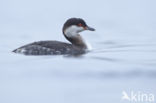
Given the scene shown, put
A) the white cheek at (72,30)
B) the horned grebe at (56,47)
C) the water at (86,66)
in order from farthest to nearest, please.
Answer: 1. the white cheek at (72,30)
2. the horned grebe at (56,47)
3. the water at (86,66)

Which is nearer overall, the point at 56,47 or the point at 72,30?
the point at 56,47

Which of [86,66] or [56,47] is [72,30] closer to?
[56,47]

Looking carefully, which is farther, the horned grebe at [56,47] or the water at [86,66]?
the horned grebe at [56,47]

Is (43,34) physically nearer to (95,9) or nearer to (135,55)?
(135,55)

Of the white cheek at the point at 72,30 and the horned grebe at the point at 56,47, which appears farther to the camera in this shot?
the white cheek at the point at 72,30

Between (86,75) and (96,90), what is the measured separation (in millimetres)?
1354

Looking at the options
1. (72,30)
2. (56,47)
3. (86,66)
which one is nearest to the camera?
(86,66)

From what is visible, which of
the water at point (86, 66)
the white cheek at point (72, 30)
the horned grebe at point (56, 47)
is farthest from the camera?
the white cheek at point (72, 30)

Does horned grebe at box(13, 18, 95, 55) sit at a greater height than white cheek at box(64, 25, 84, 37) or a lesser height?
lesser

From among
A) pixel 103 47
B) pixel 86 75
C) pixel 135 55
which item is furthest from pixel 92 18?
pixel 86 75

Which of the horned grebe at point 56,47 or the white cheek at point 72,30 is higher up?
the white cheek at point 72,30

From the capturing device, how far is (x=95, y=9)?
110ft

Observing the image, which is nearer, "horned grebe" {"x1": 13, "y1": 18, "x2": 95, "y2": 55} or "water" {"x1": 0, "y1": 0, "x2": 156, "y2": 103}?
"water" {"x1": 0, "y1": 0, "x2": 156, "y2": 103}

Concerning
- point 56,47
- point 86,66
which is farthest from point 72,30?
point 86,66
